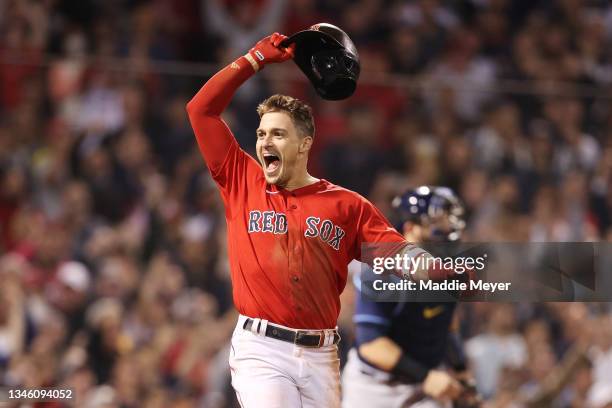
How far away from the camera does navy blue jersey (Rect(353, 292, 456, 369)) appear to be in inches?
236

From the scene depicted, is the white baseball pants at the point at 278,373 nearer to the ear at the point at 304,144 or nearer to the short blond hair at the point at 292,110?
the ear at the point at 304,144

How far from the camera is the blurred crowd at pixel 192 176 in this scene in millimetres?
8633

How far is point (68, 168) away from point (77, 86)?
718 millimetres

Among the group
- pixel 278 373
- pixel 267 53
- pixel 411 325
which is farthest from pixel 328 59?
pixel 411 325

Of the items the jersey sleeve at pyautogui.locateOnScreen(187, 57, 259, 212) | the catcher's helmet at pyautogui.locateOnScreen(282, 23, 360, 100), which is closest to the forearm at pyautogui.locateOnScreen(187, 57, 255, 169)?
the jersey sleeve at pyautogui.locateOnScreen(187, 57, 259, 212)

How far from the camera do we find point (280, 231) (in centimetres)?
494

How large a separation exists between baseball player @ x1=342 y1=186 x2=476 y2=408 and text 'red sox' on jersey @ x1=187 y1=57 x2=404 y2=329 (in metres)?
0.95

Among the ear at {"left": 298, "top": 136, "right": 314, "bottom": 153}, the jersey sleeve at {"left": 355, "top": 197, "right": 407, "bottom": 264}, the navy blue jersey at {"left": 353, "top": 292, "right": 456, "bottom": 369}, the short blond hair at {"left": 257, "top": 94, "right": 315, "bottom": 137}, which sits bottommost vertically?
the navy blue jersey at {"left": 353, "top": 292, "right": 456, "bottom": 369}

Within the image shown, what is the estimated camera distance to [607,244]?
536cm

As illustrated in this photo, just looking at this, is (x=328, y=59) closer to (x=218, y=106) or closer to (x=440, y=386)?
(x=218, y=106)

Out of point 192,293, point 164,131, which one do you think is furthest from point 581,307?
point 164,131

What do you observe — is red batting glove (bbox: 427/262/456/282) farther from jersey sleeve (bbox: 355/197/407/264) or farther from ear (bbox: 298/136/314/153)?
ear (bbox: 298/136/314/153)

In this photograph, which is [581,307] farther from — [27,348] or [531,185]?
[27,348]

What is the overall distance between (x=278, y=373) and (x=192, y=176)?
17.1 feet
